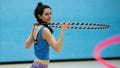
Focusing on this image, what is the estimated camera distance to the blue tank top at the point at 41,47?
2946 mm

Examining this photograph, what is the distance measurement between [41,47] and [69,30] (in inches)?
146

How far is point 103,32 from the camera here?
694cm

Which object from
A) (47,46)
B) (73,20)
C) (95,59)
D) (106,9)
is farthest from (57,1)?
(47,46)

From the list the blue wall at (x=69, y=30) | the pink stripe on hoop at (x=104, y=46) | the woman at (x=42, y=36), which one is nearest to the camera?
the woman at (x=42, y=36)

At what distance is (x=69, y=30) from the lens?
6.64 meters

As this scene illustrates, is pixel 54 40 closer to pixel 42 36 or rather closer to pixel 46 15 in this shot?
pixel 42 36

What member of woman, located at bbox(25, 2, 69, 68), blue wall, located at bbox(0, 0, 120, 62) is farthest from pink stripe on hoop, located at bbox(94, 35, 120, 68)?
woman, located at bbox(25, 2, 69, 68)

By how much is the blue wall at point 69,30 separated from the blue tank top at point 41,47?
128 inches

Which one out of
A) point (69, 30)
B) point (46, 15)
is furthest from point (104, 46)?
point (46, 15)

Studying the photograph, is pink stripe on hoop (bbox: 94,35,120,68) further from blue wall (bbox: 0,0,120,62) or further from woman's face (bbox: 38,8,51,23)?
woman's face (bbox: 38,8,51,23)

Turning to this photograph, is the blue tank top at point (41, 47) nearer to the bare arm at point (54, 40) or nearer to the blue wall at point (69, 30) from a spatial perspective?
the bare arm at point (54, 40)

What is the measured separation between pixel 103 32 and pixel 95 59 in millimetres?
645

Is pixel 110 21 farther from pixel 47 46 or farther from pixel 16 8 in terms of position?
pixel 47 46

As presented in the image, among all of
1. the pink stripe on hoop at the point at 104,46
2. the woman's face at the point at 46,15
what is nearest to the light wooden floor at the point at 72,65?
the pink stripe on hoop at the point at 104,46
